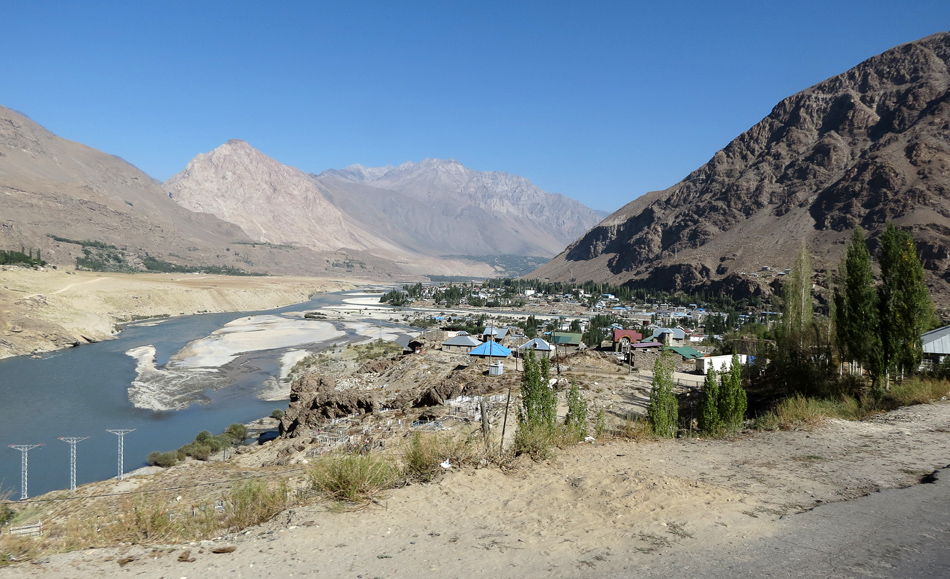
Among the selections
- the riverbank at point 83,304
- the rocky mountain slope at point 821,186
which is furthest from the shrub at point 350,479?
the rocky mountain slope at point 821,186

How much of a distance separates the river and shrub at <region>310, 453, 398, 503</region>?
16712 millimetres

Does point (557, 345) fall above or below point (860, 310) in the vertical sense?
below

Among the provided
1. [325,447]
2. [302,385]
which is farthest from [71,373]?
[325,447]

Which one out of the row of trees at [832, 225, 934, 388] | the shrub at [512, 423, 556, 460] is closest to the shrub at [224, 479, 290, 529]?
the shrub at [512, 423, 556, 460]

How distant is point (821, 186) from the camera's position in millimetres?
143875

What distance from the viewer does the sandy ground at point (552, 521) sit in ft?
16.7

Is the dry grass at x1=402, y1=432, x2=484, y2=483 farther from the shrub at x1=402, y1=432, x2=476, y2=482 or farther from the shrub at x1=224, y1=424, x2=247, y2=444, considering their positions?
the shrub at x1=224, y1=424, x2=247, y2=444

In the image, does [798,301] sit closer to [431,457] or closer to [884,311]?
[884,311]

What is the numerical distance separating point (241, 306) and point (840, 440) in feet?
352

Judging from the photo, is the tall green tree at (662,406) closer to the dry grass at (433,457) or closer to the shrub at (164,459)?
the dry grass at (433,457)

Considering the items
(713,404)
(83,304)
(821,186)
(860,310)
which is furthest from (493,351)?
(821,186)

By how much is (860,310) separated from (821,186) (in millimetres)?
153506

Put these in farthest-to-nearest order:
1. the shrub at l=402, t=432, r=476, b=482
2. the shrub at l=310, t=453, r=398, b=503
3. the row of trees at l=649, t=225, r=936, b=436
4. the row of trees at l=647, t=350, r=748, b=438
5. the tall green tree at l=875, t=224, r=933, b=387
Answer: the tall green tree at l=875, t=224, r=933, b=387
the row of trees at l=649, t=225, r=936, b=436
the row of trees at l=647, t=350, r=748, b=438
the shrub at l=402, t=432, r=476, b=482
the shrub at l=310, t=453, r=398, b=503

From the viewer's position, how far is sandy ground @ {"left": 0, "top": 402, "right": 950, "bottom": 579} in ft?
16.7
